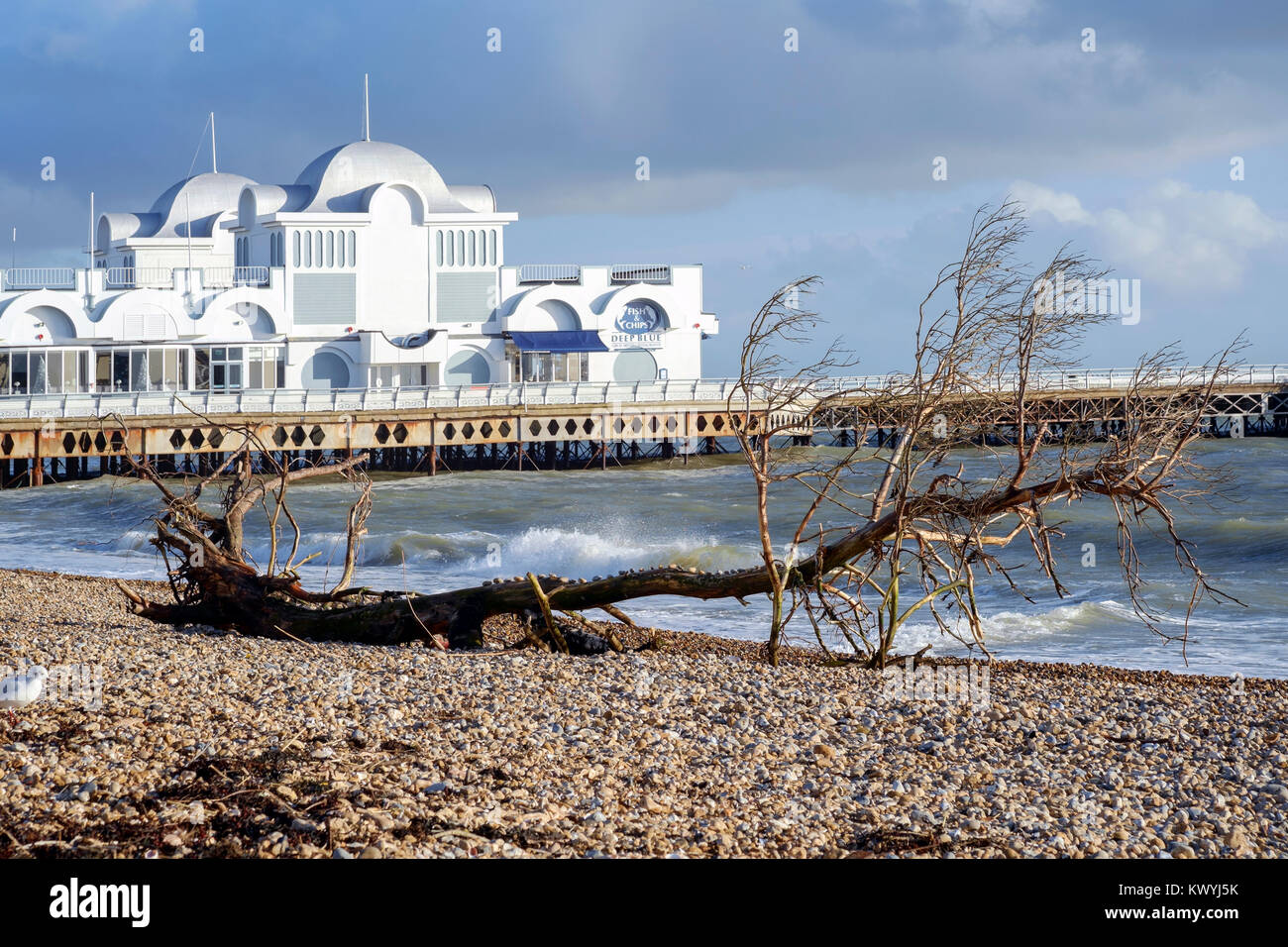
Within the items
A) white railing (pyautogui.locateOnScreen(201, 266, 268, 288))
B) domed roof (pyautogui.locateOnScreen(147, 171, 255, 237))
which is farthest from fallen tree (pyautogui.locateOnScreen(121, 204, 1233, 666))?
domed roof (pyautogui.locateOnScreen(147, 171, 255, 237))

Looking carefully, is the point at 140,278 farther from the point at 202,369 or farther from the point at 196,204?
the point at 196,204

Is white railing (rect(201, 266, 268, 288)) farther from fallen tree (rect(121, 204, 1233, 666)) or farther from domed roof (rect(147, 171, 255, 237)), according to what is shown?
fallen tree (rect(121, 204, 1233, 666))

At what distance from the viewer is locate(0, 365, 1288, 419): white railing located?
35.4 metres

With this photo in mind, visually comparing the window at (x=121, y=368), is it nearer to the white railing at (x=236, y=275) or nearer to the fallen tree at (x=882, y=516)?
the white railing at (x=236, y=275)

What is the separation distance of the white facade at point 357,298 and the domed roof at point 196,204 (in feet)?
0.44

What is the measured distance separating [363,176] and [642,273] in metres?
11.2

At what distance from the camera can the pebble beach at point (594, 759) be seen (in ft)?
18.9

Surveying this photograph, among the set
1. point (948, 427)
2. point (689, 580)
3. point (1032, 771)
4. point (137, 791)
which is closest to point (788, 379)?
→ point (948, 427)

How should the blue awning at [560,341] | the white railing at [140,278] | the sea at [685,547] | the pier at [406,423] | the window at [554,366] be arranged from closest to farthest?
the sea at [685,547] < the pier at [406,423] < the white railing at [140,278] < the blue awning at [560,341] < the window at [554,366]

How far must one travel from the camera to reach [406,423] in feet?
131

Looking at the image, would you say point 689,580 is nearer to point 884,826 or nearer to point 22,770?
point 884,826

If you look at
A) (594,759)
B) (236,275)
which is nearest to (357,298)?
(236,275)

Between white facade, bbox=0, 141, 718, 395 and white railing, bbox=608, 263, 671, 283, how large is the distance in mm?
55

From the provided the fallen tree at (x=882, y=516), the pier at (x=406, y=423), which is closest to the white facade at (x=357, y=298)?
the pier at (x=406, y=423)
